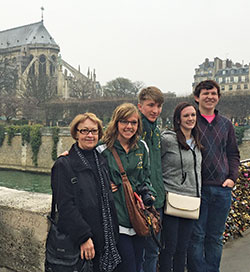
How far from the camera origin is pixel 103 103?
32094 mm

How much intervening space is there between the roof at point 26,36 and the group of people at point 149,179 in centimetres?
5558

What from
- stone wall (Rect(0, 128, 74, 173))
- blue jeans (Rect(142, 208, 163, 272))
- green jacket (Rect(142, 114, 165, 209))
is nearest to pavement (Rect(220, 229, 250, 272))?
blue jeans (Rect(142, 208, 163, 272))

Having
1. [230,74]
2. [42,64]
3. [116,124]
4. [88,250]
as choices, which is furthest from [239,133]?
[42,64]

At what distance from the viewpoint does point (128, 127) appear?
236 centimetres

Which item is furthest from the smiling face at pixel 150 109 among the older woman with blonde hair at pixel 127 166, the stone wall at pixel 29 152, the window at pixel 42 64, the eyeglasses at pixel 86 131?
the window at pixel 42 64

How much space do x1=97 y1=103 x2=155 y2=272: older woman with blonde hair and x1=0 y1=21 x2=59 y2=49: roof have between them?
5583cm

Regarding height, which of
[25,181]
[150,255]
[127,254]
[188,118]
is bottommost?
[25,181]

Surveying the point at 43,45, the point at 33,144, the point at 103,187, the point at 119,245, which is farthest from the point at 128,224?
the point at 43,45

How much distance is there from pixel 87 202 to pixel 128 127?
654 mm

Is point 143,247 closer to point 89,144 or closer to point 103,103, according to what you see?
point 89,144

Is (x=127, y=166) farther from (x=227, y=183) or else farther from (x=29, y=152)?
(x=29, y=152)

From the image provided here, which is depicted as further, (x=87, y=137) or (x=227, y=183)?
(x=227, y=183)

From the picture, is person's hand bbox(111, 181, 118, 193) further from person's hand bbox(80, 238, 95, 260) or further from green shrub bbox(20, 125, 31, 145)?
green shrub bbox(20, 125, 31, 145)

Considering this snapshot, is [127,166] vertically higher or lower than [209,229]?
higher
